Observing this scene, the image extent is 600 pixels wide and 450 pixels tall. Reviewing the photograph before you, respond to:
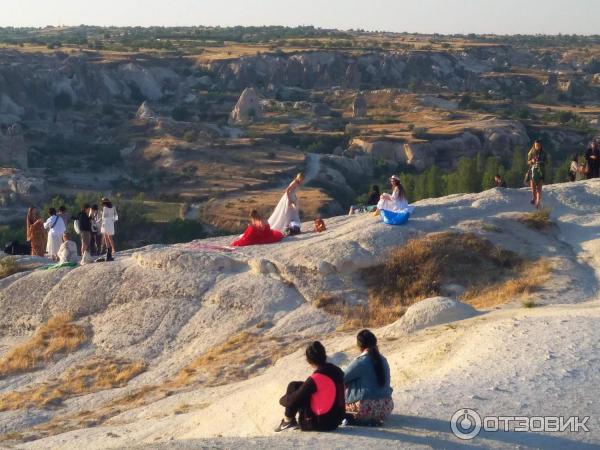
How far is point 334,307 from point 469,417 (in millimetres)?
6386

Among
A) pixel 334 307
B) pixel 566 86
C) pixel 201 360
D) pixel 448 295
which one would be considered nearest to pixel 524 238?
pixel 448 295

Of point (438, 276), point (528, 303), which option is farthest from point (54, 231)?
point (528, 303)

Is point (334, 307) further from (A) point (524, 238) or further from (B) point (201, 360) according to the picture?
(A) point (524, 238)

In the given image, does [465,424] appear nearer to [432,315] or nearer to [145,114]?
[432,315]

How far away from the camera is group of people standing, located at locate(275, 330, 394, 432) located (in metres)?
8.05

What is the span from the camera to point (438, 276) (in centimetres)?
1531

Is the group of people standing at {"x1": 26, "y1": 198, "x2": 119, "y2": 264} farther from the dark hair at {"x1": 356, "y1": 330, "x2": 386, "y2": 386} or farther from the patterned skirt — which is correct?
the patterned skirt

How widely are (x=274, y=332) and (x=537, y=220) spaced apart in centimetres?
527

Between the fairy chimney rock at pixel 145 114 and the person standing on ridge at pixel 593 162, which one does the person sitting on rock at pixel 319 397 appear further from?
the fairy chimney rock at pixel 145 114

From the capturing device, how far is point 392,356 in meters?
11.5

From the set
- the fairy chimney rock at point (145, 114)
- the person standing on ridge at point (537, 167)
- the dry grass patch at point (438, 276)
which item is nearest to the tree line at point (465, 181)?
the person standing on ridge at point (537, 167)

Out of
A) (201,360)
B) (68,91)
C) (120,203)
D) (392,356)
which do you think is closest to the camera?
(392,356)

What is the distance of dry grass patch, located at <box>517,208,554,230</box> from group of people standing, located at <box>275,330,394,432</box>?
30.1 ft

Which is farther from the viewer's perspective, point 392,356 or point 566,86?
point 566,86
